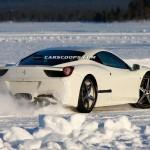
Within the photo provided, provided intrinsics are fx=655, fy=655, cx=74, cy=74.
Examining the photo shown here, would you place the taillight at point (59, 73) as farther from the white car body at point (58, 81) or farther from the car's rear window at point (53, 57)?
the car's rear window at point (53, 57)

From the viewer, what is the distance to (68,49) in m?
12.1

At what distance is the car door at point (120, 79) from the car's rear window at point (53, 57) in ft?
1.75

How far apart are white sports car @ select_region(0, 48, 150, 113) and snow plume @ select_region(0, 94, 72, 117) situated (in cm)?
11

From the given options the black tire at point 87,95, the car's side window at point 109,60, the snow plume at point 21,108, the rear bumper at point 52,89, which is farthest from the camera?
the car's side window at point 109,60

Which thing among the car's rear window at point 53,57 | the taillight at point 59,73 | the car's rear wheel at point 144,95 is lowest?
the car's rear wheel at point 144,95

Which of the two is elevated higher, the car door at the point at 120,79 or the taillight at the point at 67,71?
the taillight at the point at 67,71

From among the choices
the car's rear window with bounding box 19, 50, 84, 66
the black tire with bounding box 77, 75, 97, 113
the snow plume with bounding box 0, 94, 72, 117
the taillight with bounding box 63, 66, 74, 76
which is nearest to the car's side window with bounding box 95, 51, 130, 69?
the car's rear window with bounding box 19, 50, 84, 66

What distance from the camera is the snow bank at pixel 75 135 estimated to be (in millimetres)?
7148

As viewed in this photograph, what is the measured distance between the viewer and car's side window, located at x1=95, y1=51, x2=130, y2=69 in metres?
12.1

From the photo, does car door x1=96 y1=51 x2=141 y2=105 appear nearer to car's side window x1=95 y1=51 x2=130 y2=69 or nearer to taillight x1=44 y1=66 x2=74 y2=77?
car's side window x1=95 y1=51 x2=130 y2=69

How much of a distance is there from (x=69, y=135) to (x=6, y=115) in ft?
11.2

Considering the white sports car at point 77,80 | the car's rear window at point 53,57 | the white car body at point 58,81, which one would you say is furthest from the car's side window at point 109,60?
the car's rear window at point 53,57

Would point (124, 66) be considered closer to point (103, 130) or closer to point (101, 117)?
point (101, 117)

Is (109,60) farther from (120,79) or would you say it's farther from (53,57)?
(53,57)
